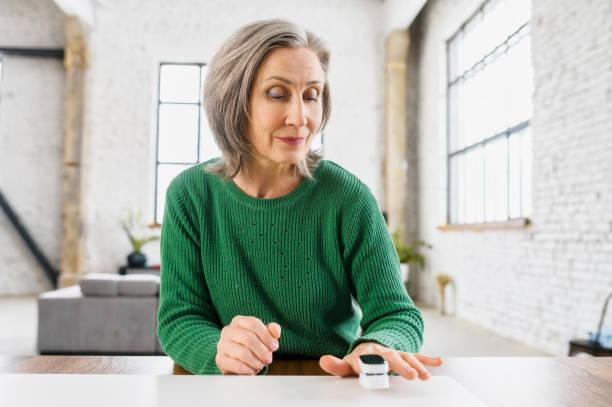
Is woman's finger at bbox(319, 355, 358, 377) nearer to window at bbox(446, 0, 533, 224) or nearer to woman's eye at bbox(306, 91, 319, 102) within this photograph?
woman's eye at bbox(306, 91, 319, 102)

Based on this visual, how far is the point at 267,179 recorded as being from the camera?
121cm

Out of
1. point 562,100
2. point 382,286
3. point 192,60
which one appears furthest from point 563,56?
point 192,60

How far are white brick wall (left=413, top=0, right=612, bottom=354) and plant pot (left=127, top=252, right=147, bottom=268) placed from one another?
15.5 feet

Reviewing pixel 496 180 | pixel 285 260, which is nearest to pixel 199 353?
pixel 285 260

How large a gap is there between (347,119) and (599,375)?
7937 millimetres

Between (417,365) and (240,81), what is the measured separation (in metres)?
0.61

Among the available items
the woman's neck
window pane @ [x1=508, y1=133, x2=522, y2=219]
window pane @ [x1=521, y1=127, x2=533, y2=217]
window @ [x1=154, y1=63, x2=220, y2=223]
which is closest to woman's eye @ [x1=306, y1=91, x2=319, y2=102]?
the woman's neck

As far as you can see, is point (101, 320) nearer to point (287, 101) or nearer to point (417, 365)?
point (287, 101)

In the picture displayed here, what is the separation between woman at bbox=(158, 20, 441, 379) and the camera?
103 cm

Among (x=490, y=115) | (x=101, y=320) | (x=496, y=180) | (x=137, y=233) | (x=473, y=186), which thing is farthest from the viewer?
(x=137, y=233)

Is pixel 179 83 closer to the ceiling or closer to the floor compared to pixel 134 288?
closer to the ceiling

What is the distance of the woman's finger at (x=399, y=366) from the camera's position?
0.71 m

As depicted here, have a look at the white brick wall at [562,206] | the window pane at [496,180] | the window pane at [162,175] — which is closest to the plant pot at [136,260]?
the window pane at [162,175]

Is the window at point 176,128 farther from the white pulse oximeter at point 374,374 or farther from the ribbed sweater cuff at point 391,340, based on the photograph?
the white pulse oximeter at point 374,374
